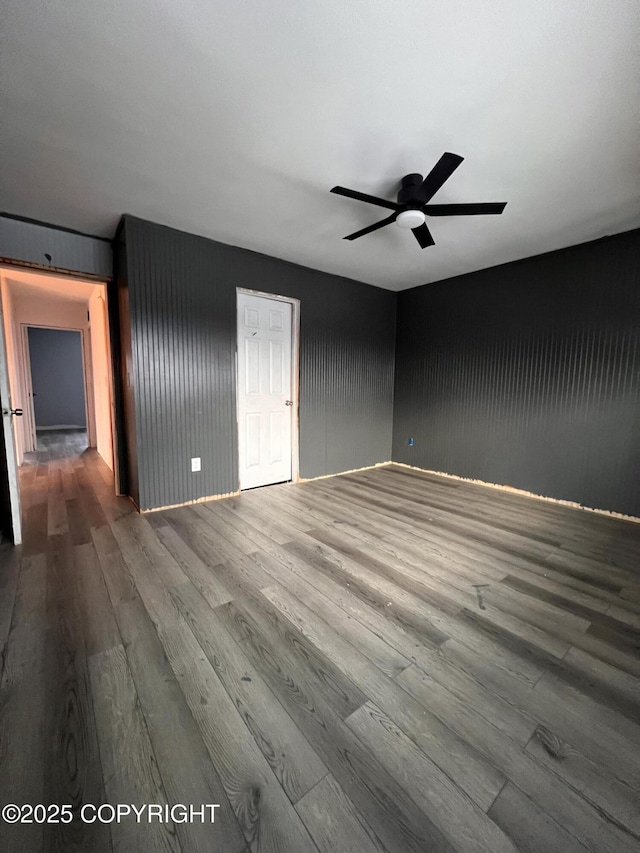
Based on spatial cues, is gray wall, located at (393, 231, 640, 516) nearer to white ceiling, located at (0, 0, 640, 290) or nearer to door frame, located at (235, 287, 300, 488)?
white ceiling, located at (0, 0, 640, 290)

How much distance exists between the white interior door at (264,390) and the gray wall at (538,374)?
202 cm

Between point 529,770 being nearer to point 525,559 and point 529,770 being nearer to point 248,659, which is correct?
point 248,659

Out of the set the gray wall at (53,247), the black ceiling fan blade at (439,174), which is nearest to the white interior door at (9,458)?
the gray wall at (53,247)

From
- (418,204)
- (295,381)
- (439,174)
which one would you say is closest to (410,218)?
(418,204)

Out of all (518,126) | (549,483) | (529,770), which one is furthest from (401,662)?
(549,483)

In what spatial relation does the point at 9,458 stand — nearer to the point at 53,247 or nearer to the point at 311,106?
the point at 53,247

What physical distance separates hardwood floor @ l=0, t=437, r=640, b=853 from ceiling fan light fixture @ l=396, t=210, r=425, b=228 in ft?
7.67

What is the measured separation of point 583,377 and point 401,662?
3.40m

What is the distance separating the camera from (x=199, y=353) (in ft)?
10.6

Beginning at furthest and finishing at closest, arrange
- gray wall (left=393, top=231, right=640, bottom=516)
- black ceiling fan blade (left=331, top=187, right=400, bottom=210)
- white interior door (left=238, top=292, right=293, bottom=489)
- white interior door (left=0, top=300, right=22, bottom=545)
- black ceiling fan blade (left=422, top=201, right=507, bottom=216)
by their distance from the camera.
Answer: white interior door (left=238, top=292, right=293, bottom=489) < gray wall (left=393, top=231, right=640, bottom=516) < white interior door (left=0, top=300, right=22, bottom=545) < black ceiling fan blade (left=422, top=201, right=507, bottom=216) < black ceiling fan blade (left=331, top=187, right=400, bottom=210)

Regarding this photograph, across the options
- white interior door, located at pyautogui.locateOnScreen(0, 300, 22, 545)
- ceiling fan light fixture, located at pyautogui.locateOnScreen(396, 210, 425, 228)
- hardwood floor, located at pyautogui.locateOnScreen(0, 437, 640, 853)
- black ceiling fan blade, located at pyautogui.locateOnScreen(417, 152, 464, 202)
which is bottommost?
hardwood floor, located at pyautogui.locateOnScreen(0, 437, 640, 853)

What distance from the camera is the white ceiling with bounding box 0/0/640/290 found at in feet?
4.20

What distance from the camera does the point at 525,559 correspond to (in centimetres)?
228

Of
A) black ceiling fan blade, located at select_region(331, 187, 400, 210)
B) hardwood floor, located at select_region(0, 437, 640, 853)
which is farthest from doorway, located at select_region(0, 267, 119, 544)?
black ceiling fan blade, located at select_region(331, 187, 400, 210)
